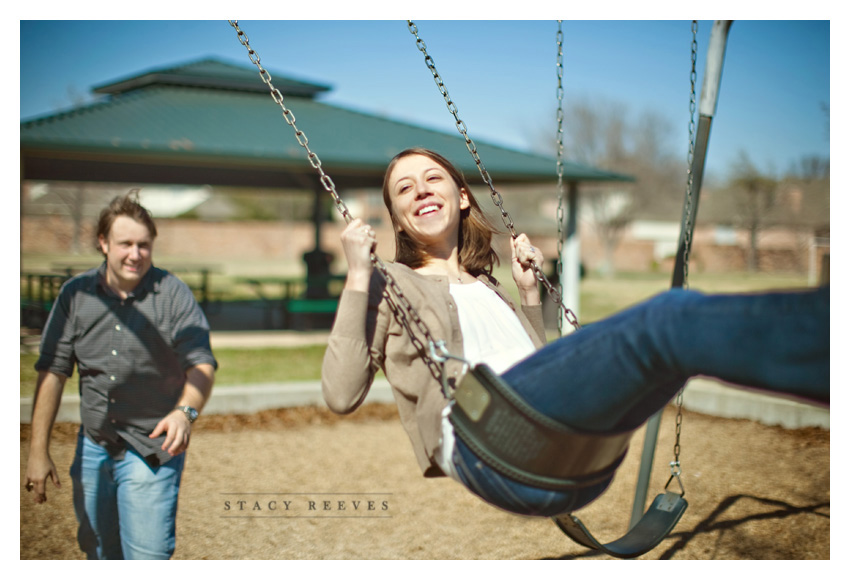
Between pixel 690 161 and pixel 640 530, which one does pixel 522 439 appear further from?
pixel 690 161

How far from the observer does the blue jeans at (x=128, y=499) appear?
2189 millimetres

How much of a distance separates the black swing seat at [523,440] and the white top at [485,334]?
0.14m

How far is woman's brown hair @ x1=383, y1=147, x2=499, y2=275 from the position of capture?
208cm

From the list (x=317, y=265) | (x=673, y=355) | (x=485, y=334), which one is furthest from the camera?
(x=317, y=265)

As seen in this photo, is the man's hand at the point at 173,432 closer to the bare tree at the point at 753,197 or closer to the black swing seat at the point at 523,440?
the black swing seat at the point at 523,440

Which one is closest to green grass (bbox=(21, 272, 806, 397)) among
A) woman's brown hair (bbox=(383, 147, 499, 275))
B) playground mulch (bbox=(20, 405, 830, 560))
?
playground mulch (bbox=(20, 405, 830, 560))

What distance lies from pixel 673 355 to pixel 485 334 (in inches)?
26.7

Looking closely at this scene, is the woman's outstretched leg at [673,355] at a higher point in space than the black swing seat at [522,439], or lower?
higher

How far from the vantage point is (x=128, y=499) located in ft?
7.18

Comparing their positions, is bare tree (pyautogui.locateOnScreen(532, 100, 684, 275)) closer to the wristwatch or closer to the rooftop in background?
the rooftop in background

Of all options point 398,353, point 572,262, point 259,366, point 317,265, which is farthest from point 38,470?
point 317,265

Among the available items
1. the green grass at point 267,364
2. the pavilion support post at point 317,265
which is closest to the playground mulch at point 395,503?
the green grass at point 267,364
